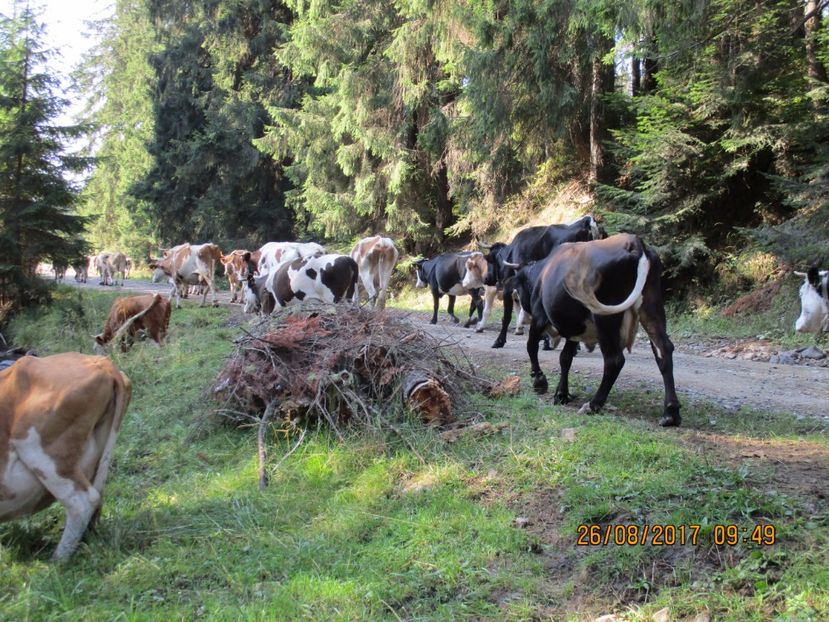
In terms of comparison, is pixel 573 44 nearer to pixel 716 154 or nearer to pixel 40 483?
pixel 716 154

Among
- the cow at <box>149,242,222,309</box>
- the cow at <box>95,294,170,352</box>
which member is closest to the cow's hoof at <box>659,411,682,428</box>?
the cow at <box>95,294,170,352</box>

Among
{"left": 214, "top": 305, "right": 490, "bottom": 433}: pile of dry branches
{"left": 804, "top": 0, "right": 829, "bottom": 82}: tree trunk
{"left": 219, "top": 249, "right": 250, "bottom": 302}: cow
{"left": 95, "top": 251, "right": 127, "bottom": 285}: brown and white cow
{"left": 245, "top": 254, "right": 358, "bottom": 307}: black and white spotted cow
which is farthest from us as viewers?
{"left": 95, "top": 251, "right": 127, "bottom": 285}: brown and white cow

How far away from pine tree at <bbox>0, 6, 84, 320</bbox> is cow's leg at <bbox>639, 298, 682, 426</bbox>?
59.9 feet

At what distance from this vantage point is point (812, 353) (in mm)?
11898

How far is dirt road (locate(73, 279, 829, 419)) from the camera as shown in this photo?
8203 millimetres

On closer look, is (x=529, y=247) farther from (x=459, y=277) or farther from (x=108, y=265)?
(x=108, y=265)

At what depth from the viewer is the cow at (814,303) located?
1259cm

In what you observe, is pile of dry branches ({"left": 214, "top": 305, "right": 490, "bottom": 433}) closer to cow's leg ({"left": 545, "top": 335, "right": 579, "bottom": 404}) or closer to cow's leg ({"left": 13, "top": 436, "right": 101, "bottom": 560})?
cow's leg ({"left": 545, "top": 335, "right": 579, "bottom": 404})

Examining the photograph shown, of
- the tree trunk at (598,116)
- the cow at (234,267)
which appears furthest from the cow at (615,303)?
the cow at (234,267)

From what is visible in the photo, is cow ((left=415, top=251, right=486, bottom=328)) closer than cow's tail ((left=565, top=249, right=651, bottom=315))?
No

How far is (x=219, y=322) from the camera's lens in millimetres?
17094

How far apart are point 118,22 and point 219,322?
44.7 meters

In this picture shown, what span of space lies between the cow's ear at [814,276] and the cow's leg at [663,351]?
7.22m

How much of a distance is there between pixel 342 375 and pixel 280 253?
13802 millimetres
